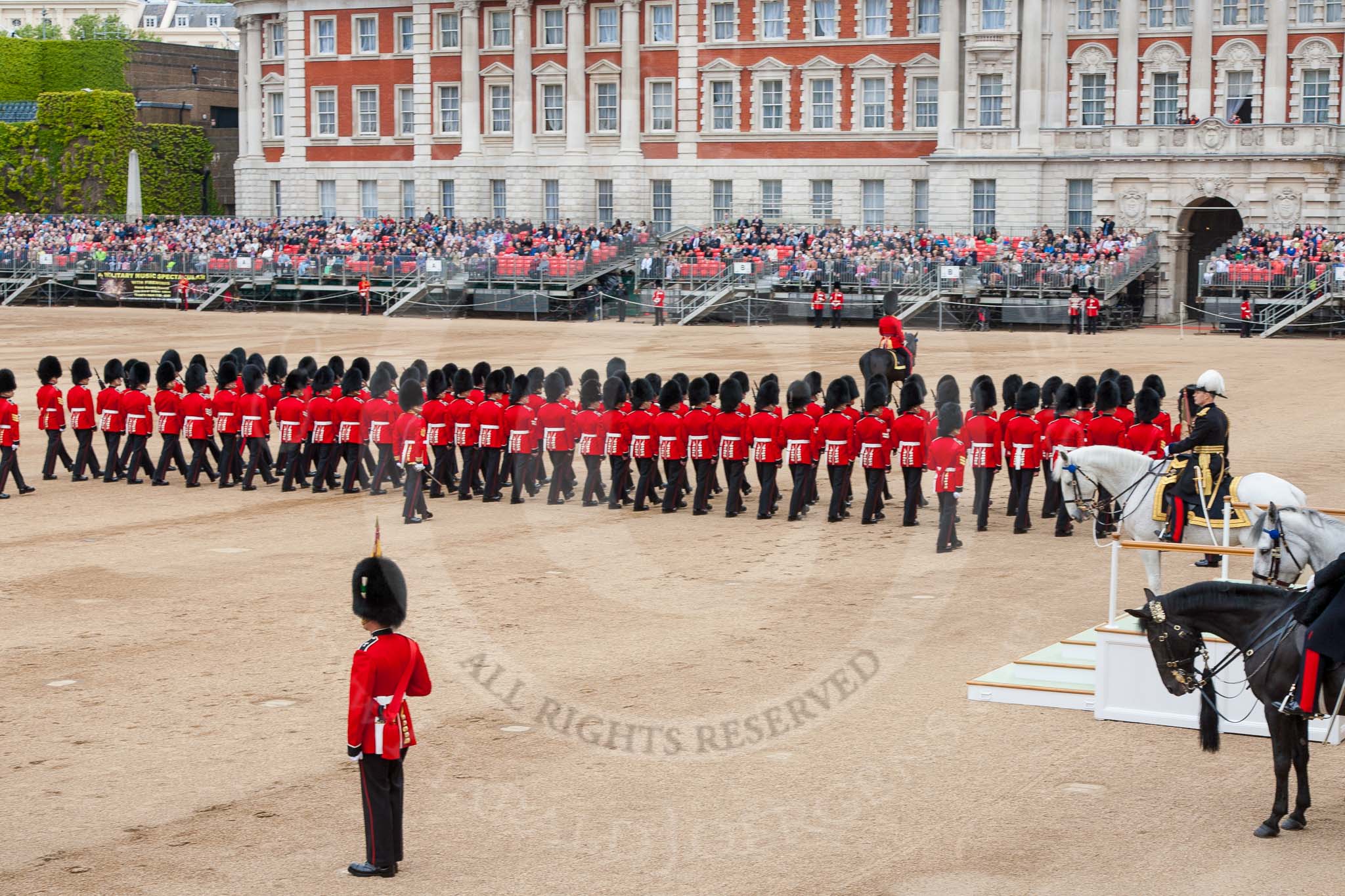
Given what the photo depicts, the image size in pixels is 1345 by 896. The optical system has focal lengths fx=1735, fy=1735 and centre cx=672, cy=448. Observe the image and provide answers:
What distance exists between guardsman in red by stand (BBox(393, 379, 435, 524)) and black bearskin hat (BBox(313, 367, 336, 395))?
4.50 ft

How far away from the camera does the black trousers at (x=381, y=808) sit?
25.9 ft

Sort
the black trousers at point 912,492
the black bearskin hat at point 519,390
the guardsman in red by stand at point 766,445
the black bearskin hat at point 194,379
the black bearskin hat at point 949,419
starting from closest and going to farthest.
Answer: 1. the black bearskin hat at point 949,419
2. the black trousers at point 912,492
3. the guardsman in red by stand at point 766,445
4. the black bearskin hat at point 519,390
5. the black bearskin hat at point 194,379

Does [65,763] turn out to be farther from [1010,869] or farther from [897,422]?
[897,422]

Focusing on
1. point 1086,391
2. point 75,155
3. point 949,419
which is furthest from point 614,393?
point 75,155

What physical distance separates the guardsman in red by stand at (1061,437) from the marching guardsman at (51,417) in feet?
36.6

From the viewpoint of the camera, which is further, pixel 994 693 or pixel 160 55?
pixel 160 55

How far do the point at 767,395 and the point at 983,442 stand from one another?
2.28m


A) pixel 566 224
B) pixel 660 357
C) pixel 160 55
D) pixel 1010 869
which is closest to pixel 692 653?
pixel 1010 869

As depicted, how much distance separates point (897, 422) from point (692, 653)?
596cm

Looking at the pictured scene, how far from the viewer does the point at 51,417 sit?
2019 centimetres

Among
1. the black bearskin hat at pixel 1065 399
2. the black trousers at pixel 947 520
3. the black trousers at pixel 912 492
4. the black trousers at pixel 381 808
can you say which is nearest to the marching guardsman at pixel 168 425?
the black trousers at pixel 912 492

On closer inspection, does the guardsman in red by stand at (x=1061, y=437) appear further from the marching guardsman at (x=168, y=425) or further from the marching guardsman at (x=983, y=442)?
the marching guardsman at (x=168, y=425)

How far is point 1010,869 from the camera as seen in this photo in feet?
26.3

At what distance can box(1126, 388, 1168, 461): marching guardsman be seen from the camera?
16656 mm
